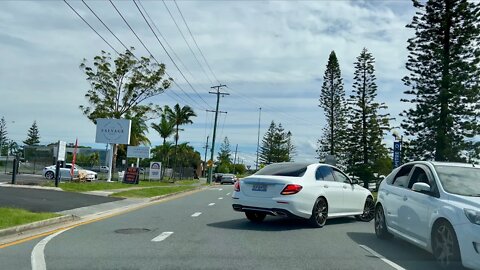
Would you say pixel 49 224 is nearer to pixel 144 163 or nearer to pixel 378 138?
pixel 378 138

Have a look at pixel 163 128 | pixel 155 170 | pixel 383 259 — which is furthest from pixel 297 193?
pixel 163 128

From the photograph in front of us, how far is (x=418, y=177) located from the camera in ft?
29.9

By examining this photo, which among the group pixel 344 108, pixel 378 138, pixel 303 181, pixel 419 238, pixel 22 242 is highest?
pixel 344 108

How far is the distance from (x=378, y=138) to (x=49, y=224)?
49.4m

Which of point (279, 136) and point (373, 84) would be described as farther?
point (279, 136)

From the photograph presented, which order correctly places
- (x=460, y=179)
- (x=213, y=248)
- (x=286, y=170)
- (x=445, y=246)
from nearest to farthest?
(x=445, y=246)
(x=460, y=179)
(x=213, y=248)
(x=286, y=170)

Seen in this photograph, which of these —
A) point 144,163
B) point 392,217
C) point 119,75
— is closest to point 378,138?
point 119,75

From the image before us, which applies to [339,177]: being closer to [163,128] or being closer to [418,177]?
[418,177]

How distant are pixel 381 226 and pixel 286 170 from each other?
284 centimetres

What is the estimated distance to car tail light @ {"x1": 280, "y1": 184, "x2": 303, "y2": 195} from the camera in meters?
11.4

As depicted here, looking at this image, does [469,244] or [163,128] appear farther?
[163,128]

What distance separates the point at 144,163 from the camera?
4341 inches

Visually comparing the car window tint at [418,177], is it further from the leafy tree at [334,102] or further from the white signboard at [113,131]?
the leafy tree at [334,102]

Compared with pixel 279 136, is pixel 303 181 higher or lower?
lower
